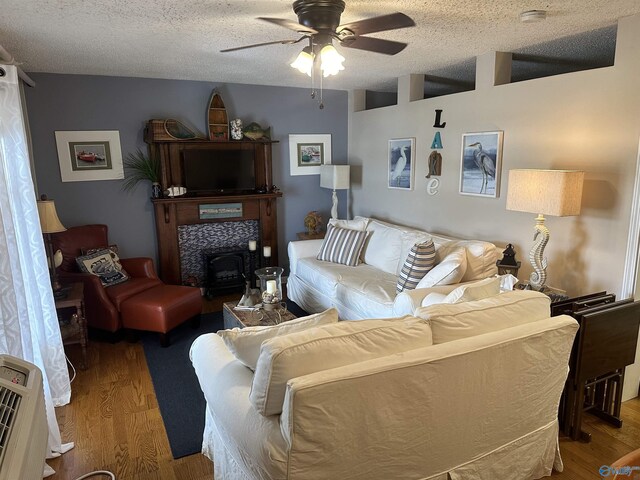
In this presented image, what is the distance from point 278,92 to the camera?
522 cm

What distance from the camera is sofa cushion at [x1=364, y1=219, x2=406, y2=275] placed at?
13.6 feet

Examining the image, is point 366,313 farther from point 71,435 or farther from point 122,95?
point 122,95

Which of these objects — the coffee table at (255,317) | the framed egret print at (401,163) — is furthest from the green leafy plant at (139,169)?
the framed egret print at (401,163)

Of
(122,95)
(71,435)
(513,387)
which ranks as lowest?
(71,435)

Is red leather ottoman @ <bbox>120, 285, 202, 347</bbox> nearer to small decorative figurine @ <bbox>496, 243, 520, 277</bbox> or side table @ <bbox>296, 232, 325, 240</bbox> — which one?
side table @ <bbox>296, 232, 325, 240</bbox>

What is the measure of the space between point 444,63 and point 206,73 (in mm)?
2303

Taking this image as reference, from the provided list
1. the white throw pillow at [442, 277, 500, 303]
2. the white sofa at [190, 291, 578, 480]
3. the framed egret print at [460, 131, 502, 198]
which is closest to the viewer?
the white sofa at [190, 291, 578, 480]

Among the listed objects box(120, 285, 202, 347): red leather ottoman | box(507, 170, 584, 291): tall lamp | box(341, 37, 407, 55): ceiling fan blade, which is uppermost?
A: box(341, 37, 407, 55): ceiling fan blade

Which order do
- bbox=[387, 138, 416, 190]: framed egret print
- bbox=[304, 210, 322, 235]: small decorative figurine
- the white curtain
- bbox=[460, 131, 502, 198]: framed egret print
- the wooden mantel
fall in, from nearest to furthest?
the white curtain, bbox=[460, 131, 502, 198]: framed egret print, bbox=[387, 138, 416, 190]: framed egret print, the wooden mantel, bbox=[304, 210, 322, 235]: small decorative figurine

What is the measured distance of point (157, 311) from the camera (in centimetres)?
369

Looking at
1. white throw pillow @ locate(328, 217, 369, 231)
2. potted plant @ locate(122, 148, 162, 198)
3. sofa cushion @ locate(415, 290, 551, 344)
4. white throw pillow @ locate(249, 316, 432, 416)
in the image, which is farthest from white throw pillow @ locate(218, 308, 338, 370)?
potted plant @ locate(122, 148, 162, 198)

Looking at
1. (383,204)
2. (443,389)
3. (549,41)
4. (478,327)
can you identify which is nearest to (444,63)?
(549,41)

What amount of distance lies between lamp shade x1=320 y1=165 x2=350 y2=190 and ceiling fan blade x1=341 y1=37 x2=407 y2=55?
8.87 feet

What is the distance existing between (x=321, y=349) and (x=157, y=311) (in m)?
2.51
